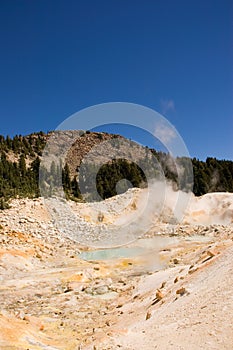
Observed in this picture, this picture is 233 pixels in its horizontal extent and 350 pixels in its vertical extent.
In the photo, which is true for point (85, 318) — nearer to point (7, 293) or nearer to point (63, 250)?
point (7, 293)

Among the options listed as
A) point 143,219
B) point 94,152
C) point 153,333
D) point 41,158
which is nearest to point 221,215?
point 143,219

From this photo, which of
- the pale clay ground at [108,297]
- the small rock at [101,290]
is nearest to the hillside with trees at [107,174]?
the pale clay ground at [108,297]

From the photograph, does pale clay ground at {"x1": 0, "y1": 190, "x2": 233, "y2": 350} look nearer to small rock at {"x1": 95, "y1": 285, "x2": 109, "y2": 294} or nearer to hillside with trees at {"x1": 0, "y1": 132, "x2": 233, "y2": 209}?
small rock at {"x1": 95, "y1": 285, "x2": 109, "y2": 294}

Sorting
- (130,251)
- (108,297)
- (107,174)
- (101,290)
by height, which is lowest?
(108,297)

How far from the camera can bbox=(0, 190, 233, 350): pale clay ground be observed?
6.50 meters

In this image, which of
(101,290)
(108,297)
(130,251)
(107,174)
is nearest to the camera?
(108,297)

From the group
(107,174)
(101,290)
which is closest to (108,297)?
(101,290)

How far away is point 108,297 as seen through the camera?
1352 cm

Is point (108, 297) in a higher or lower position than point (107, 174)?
lower

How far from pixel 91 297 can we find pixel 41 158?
251 feet

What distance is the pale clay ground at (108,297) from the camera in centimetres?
650

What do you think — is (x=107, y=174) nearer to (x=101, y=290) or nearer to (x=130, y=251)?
(x=130, y=251)

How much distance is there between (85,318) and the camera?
10.6 meters

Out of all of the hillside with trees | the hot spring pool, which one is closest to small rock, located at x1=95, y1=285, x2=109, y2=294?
the hot spring pool
